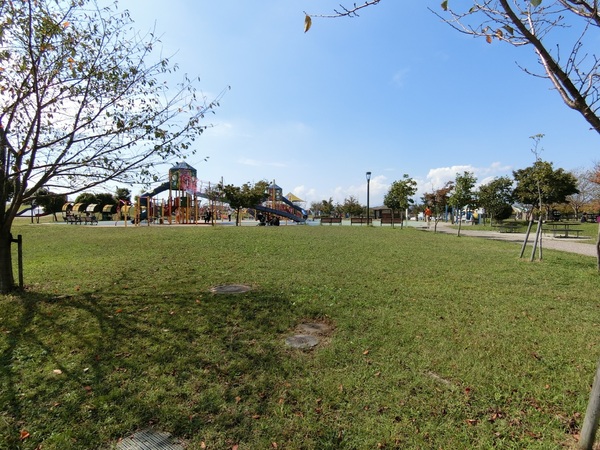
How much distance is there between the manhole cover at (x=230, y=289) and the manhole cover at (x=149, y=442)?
11.4 ft

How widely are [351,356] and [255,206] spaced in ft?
92.9

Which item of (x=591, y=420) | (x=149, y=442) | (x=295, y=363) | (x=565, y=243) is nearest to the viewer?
(x=591, y=420)

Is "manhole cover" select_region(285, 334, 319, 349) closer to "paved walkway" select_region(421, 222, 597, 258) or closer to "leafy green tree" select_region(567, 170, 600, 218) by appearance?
"paved walkway" select_region(421, 222, 597, 258)

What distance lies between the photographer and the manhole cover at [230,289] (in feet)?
19.4

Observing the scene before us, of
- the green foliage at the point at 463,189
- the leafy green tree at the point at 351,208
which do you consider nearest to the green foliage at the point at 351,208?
the leafy green tree at the point at 351,208

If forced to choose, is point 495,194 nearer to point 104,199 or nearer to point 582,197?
point 582,197

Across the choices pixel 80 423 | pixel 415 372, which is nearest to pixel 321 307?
pixel 415 372

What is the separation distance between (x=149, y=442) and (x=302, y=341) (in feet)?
6.41

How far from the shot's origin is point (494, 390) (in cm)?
299

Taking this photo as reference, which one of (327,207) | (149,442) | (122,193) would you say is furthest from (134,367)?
(327,207)

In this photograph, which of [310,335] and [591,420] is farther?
[310,335]

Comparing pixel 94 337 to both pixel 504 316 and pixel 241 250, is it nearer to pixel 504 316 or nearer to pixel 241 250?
pixel 504 316

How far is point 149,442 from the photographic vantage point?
2.36 m

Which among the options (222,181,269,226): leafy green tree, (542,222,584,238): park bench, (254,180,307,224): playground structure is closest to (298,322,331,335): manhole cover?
(542,222,584,238): park bench
